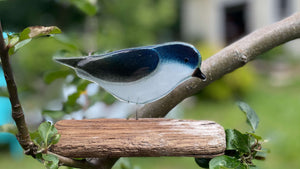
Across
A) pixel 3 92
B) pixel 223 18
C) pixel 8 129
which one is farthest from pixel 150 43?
pixel 223 18

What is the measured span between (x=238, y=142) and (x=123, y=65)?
0.84 feet

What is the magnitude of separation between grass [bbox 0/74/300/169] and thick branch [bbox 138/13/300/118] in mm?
1244

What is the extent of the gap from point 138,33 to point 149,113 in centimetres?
623

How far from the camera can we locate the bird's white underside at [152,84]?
2.27ft

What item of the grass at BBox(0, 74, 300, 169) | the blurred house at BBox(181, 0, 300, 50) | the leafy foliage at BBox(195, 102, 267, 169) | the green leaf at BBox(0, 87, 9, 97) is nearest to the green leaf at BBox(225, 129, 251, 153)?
the leafy foliage at BBox(195, 102, 267, 169)

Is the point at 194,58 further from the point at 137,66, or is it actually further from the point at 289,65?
A: the point at 289,65

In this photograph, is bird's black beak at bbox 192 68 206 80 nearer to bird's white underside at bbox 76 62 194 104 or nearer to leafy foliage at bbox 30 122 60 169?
bird's white underside at bbox 76 62 194 104

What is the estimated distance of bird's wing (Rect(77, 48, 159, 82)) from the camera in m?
0.68

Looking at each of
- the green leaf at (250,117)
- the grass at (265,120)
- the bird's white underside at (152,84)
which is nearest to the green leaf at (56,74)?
the bird's white underside at (152,84)

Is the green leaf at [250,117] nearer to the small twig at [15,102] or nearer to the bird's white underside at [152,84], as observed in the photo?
the bird's white underside at [152,84]

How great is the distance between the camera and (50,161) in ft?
1.91

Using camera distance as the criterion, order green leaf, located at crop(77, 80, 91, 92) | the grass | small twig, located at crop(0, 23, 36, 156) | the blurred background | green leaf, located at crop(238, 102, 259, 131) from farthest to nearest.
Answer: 1. the grass
2. the blurred background
3. green leaf, located at crop(77, 80, 91, 92)
4. green leaf, located at crop(238, 102, 259, 131)
5. small twig, located at crop(0, 23, 36, 156)

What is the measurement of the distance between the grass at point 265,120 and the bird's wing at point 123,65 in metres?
1.29

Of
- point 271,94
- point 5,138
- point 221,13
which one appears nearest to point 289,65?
point 271,94
